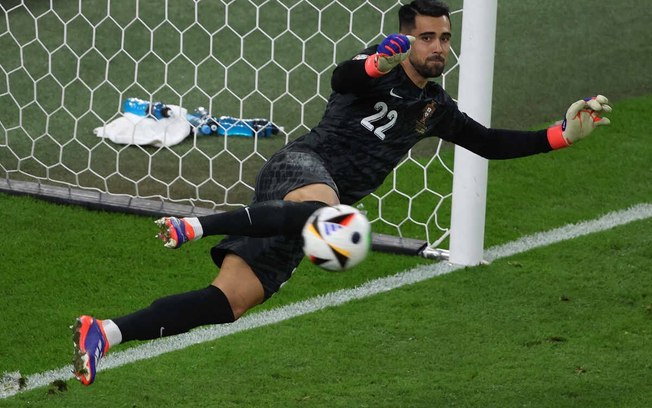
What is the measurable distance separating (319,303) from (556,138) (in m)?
1.65

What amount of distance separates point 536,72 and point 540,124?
971mm

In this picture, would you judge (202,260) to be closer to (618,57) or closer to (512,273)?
(512,273)

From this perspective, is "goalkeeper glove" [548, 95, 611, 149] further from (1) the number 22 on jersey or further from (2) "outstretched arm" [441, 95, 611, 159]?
(1) the number 22 on jersey

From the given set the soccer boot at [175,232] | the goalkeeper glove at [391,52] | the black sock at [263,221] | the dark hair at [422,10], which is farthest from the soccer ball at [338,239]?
the dark hair at [422,10]

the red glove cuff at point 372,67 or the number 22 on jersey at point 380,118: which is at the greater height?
the red glove cuff at point 372,67

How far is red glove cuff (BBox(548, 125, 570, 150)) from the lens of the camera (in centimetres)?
557

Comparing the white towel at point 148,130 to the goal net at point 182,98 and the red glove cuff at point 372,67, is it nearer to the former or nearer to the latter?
the goal net at point 182,98

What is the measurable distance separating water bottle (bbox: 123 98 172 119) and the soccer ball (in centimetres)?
386

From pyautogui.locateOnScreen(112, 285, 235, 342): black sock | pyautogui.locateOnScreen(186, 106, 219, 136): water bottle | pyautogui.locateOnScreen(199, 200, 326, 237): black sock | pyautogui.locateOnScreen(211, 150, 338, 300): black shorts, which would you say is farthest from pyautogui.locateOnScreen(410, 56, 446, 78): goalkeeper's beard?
pyautogui.locateOnScreen(186, 106, 219, 136): water bottle

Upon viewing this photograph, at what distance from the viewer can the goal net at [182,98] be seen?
311 inches

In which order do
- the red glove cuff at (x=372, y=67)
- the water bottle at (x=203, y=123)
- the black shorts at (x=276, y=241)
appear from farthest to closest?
the water bottle at (x=203, y=123)
the black shorts at (x=276, y=241)
the red glove cuff at (x=372, y=67)

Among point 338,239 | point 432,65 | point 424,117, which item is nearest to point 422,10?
point 432,65

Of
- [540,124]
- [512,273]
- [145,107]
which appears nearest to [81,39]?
[145,107]

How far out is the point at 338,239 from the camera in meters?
4.53
